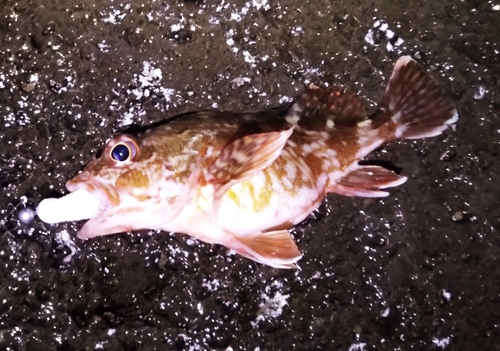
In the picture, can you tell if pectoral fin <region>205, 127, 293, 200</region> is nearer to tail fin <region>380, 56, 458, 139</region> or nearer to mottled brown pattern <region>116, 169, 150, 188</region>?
mottled brown pattern <region>116, 169, 150, 188</region>

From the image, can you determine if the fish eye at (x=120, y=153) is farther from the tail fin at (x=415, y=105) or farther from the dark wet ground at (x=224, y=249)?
the tail fin at (x=415, y=105)

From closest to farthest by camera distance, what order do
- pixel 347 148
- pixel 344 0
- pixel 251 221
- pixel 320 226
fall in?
pixel 251 221
pixel 347 148
pixel 320 226
pixel 344 0

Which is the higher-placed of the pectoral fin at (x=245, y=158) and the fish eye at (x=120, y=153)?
the fish eye at (x=120, y=153)

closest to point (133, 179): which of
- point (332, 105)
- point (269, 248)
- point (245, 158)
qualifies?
point (245, 158)

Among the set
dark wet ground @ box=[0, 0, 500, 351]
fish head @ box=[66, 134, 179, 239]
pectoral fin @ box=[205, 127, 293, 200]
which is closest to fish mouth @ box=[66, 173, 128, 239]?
fish head @ box=[66, 134, 179, 239]

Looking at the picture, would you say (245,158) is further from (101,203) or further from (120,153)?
(101,203)

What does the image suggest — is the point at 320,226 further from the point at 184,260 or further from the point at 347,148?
the point at 184,260

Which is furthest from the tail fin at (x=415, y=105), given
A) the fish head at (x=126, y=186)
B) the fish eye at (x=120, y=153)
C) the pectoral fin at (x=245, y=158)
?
the fish eye at (x=120, y=153)

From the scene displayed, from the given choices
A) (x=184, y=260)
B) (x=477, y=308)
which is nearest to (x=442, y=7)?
(x=477, y=308)
